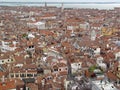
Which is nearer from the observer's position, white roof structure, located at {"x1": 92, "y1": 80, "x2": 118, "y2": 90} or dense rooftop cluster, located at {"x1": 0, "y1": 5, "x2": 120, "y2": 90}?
white roof structure, located at {"x1": 92, "y1": 80, "x2": 118, "y2": 90}

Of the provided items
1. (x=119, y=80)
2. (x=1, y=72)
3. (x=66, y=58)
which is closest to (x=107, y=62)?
(x=66, y=58)

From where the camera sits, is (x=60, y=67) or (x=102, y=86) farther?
(x=60, y=67)

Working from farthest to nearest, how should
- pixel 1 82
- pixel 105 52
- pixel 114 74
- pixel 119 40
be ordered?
pixel 119 40 → pixel 105 52 → pixel 114 74 → pixel 1 82

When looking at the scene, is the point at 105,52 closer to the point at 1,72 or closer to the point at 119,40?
the point at 119,40

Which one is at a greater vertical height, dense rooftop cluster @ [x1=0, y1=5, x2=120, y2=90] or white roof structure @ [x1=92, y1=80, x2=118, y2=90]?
white roof structure @ [x1=92, y1=80, x2=118, y2=90]

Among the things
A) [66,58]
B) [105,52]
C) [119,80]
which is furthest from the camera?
[105,52]

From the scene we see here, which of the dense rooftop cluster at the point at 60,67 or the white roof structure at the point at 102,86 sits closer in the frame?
the white roof structure at the point at 102,86

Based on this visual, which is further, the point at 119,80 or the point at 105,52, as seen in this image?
the point at 105,52

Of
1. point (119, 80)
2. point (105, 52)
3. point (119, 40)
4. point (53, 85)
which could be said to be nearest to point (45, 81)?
point (53, 85)

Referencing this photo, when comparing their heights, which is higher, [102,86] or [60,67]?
[102,86]

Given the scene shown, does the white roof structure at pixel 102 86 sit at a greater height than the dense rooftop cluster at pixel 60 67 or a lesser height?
greater
